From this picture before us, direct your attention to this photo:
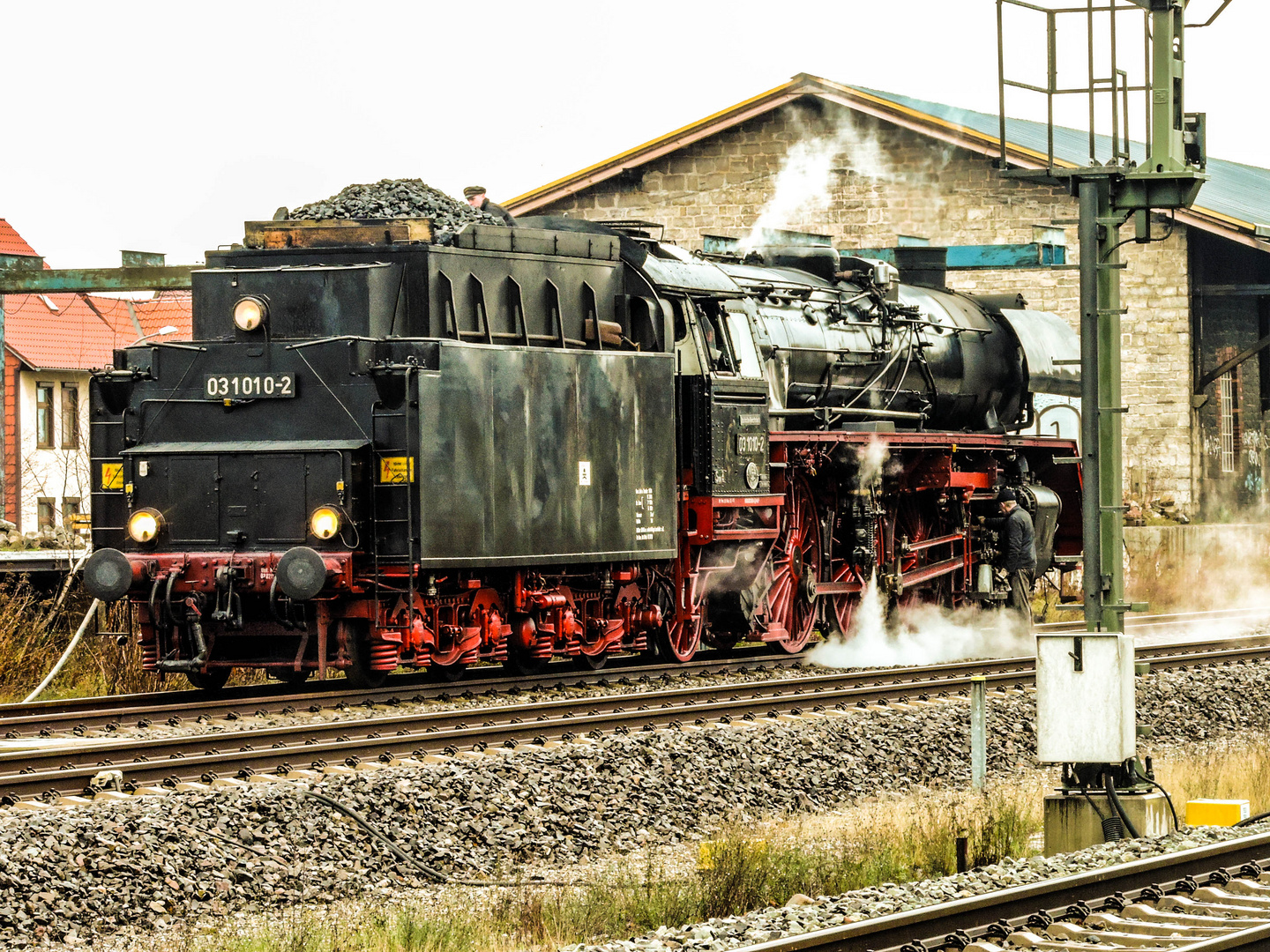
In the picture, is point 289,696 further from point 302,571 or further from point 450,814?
point 450,814

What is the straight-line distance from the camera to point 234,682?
15172 mm

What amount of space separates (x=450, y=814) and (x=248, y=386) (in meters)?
4.93

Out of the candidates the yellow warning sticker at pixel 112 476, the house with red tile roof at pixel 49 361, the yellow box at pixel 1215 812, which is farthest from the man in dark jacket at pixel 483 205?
the house with red tile roof at pixel 49 361

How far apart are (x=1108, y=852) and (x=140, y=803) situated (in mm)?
4517

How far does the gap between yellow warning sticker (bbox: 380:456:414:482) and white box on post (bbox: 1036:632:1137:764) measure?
481 cm

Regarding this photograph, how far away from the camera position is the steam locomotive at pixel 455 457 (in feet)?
40.1

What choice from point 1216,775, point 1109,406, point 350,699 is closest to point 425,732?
point 350,699

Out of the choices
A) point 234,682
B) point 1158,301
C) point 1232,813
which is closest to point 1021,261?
point 1158,301

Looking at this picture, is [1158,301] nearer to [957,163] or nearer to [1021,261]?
[957,163]

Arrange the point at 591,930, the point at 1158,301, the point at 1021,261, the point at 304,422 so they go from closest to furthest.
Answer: the point at 591,930
the point at 304,422
the point at 1021,261
the point at 1158,301

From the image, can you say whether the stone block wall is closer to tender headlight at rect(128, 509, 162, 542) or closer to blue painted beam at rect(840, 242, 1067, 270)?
blue painted beam at rect(840, 242, 1067, 270)

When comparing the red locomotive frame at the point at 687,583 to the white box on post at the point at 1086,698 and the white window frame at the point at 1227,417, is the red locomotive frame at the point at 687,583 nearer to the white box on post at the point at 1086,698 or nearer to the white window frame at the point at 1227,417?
the white box on post at the point at 1086,698

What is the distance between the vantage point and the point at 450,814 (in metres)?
8.75

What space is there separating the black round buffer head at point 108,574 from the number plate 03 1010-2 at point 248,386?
139 centimetres
